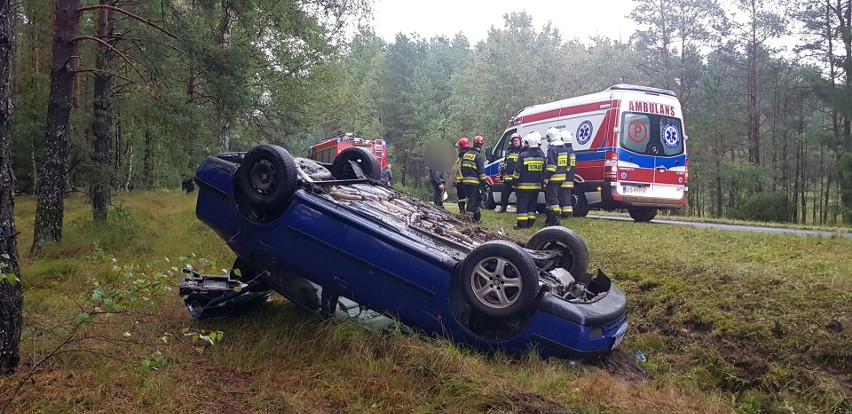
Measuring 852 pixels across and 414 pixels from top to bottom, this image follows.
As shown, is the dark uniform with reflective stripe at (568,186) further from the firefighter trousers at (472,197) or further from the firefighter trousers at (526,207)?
the firefighter trousers at (472,197)

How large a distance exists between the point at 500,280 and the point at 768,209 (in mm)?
18150

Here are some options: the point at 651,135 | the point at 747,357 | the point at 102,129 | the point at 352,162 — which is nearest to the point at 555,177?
the point at 651,135

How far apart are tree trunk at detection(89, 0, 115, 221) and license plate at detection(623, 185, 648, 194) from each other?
8.81 metres

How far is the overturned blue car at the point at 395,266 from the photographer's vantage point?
3449 millimetres

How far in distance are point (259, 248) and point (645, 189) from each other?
27.7 ft

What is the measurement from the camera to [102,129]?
32.1 ft

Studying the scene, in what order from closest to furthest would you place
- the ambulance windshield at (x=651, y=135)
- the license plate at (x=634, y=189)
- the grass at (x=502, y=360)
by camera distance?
the grass at (x=502, y=360), the license plate at (x=634, y=189), the ambulance windshield at (x=651, y=135)

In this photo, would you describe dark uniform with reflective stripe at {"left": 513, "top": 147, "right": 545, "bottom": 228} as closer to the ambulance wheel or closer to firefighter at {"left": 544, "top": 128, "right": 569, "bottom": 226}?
firefighter at {"left": 544, "top": 128, "right": 569, "bottom": 226}

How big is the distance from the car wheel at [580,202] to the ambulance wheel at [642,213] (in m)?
0.86

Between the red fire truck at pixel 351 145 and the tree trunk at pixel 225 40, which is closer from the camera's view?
the tree trunk at pixel 225 40

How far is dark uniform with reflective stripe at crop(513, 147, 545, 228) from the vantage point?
896 cm

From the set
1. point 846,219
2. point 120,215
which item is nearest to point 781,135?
point 846,219

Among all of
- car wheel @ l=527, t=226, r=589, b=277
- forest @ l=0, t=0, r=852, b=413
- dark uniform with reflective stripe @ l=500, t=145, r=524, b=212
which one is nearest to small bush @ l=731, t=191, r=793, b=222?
forest @ l=0, t=0, r=852, b=413

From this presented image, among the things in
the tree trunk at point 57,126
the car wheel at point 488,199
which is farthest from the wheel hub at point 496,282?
the car wheel at point 488,199
